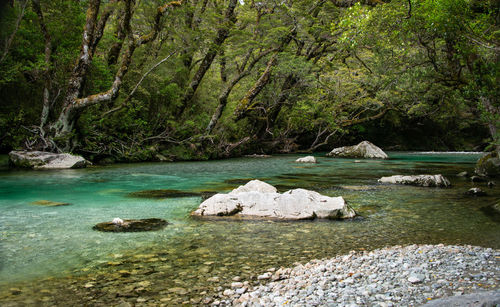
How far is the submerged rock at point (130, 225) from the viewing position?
224 inches

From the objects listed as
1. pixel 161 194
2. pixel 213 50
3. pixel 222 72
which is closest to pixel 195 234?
pixel 161 194

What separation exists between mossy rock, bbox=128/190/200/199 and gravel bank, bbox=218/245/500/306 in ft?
18.5

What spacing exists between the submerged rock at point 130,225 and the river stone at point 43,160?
10.7 m

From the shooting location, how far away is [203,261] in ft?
14.0

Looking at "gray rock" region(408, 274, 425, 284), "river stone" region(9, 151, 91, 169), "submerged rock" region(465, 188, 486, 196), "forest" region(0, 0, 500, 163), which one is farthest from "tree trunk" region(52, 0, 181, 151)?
"gray rock" region(408, 274, 425, 284)

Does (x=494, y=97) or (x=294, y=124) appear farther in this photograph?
(x=294, y=124)

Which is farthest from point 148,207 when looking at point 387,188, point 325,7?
point 325,7

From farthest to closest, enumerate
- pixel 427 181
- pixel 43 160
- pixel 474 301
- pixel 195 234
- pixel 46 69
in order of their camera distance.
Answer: pixel 46 69 < pixel 43 160 < pixel 427 181 < pixel 195 234 < pixel 474 301

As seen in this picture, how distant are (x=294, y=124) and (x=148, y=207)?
2025cm

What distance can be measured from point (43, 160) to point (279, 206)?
41.1 ft

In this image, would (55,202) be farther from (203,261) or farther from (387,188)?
(387,188)

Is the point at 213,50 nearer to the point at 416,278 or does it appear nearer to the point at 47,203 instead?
the point at 47,203

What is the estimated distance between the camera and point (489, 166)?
526 inches

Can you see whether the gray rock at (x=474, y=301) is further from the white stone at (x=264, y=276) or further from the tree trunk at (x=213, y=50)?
the tree trunk at (x=213, y=50)
